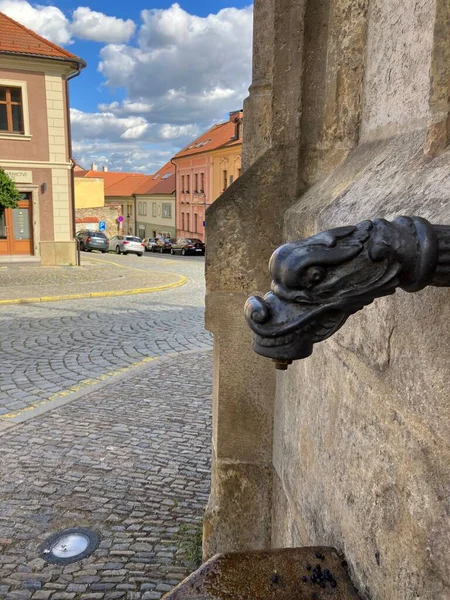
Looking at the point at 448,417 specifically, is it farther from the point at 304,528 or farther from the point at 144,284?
the point at 144,284

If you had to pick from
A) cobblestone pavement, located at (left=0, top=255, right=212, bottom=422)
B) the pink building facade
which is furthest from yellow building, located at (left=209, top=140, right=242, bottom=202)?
cobblestone pavement, located at (left=0, top=255, right=212, bottom=422)

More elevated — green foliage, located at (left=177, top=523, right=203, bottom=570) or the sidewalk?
the sidewalk

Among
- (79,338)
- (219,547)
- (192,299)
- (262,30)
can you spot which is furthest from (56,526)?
(192,299)

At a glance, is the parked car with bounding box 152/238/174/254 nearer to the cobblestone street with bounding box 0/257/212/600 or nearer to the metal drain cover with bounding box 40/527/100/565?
the cobblestone street with bounding box 0/257/212/600

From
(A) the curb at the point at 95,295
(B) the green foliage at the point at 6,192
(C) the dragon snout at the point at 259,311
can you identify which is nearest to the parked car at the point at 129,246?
(B) the green foliage at the point at 6,192

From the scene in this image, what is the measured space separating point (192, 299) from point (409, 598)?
13.2 m

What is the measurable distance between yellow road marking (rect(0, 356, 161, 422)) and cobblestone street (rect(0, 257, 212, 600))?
0.02 meters

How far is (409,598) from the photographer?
4.14ft

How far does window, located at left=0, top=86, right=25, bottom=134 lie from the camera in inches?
851

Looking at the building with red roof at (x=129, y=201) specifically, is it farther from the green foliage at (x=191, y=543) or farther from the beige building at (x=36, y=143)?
the green foliage at (x=191, y=543)

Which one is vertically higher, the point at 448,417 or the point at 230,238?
the point at 230,238

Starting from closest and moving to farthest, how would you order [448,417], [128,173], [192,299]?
1. [448,417]
2. [192,299]
3. [128,173]

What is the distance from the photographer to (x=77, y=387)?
6.88 meters

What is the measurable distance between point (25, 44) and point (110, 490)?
2197 centimetres
